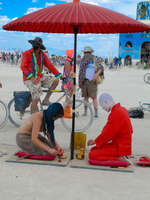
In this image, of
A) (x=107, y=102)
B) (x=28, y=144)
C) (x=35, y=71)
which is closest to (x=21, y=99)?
(x=35, y=71)

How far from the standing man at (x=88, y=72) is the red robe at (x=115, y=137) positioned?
333 centimetres

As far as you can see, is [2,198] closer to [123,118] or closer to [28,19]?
[123,118]

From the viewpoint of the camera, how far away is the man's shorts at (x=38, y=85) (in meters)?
5.88

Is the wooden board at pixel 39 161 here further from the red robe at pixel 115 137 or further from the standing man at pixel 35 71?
the standing man at pixel 35 71

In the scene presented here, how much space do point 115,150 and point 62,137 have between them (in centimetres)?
186

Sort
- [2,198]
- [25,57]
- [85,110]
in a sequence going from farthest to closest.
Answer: [85,110]
[25,57]
[2,198]

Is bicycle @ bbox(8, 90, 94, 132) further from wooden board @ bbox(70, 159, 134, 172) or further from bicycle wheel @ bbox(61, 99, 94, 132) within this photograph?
wooden board @ bbox(70, 159, 134, 172)

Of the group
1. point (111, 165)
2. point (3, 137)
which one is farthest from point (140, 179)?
point (3, 137)

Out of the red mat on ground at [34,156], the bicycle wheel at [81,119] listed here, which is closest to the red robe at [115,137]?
the red mat on ground at [34,156]

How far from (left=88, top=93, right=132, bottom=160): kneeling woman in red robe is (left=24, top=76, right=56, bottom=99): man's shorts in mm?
1979

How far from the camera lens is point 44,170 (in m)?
4.13

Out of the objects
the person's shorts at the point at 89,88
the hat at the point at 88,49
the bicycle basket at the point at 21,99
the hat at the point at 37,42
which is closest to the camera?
the hat at the point at 37,42

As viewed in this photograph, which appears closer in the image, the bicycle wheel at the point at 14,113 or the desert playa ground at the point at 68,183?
the desert playa ground at the point at 68,183

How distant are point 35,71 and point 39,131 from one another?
1936mm
